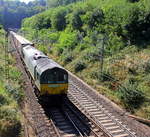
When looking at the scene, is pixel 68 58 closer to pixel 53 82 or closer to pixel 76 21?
pixel 76 21

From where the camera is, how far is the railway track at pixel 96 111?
48.7 ft

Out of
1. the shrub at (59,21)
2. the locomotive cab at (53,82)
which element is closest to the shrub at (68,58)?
the locomotive cab at (53,82)

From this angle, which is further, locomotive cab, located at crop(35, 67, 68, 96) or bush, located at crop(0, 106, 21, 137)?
locomotive cab, located at crop(35, 67, 68, 96)

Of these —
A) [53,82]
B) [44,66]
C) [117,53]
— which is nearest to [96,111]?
[53,82]

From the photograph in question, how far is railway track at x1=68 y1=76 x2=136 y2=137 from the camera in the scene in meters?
14.9

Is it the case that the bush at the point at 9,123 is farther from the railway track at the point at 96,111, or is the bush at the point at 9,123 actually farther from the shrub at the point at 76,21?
the shrub at the point at 76,21

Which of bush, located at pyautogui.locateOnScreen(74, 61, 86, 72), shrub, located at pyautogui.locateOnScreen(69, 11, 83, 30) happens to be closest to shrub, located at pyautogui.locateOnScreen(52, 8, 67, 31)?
shrub, located at pyautogui.locateOnScreen(69, 11, 83, 30)

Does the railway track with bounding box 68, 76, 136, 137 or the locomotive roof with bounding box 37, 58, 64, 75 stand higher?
the locomotive roof with bounding box 37, 58, 64, 75

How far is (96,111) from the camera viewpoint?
18.3 m

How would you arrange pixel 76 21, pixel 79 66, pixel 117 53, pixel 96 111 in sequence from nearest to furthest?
pixel 96 111, pixel 117 53, pixel 79 66, pixel 76 21

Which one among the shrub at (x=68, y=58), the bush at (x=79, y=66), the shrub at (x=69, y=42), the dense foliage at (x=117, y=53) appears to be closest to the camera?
the dense foliage at (x=117, y=53)

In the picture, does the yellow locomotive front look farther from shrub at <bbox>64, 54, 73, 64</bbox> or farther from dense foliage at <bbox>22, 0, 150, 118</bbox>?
shrub at <bbox>64, 54, 73, 64</bbox>

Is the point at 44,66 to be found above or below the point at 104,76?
above

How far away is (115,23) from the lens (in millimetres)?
30812
